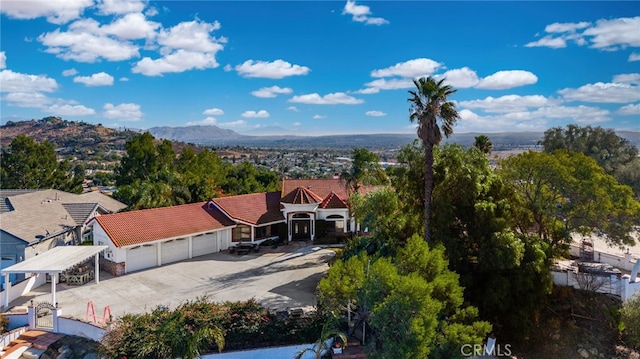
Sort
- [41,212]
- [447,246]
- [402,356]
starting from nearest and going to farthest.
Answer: [402,356] → [447,246] → [41,212]

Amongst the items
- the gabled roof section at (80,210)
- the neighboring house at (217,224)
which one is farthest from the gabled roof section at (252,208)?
the gabled roof section at (80,210)

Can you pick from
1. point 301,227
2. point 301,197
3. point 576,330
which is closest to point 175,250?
point 301,227

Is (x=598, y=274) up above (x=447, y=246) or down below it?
below

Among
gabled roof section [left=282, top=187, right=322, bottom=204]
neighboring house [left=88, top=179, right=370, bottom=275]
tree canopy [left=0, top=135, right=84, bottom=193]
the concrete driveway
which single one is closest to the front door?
neighboring house [left=88, top=179, right=370, bottom=275]

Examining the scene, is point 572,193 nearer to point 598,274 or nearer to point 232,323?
point 598,274

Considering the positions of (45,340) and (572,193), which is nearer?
(45,340)

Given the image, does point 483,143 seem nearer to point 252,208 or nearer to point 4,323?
point 252,208

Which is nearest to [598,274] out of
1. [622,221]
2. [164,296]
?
[622,221]
